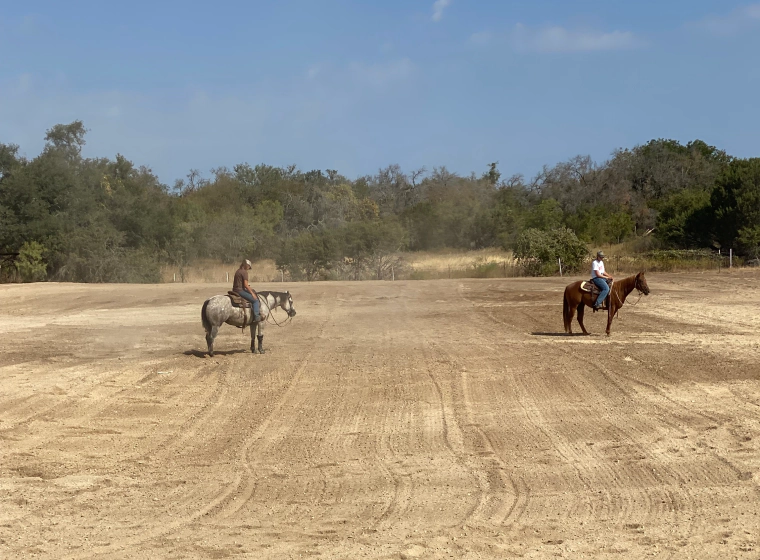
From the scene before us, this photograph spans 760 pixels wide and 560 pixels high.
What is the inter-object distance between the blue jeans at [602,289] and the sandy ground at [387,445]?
92cm

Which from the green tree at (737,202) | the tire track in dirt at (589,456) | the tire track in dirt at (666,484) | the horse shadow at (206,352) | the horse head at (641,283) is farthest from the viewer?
the green tree at (737,202)

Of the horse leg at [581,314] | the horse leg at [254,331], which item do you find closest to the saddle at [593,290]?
the horse leg at [581,314]

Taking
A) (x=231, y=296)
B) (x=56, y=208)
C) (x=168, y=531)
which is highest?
(x=56, y=208)

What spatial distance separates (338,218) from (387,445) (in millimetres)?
A: 61564

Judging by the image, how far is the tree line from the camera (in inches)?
1917

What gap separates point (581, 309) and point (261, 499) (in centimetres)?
1290

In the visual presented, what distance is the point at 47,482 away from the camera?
328 inches

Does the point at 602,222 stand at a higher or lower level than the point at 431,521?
higher

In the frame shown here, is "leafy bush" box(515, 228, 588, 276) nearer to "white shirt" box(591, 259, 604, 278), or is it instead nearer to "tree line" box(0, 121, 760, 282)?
"tree line" box(0, 121, 760, 282)

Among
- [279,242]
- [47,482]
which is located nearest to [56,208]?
[279,242]

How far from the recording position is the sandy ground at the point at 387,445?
6633mm

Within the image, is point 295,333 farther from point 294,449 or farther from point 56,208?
point 56,208

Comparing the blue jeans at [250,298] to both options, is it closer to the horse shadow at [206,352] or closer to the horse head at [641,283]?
the horse shadow at [206,352]

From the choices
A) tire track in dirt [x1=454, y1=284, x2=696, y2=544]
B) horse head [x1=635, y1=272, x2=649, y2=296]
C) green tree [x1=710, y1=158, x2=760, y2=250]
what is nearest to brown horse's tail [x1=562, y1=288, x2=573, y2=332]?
horse head [x1=635, y1=272, x2=649, y2=296]
